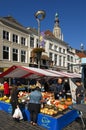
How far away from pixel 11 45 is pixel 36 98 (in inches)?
991

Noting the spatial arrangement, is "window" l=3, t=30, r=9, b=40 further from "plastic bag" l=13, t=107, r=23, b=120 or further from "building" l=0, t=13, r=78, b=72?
"plastic bag" l=13, t=107, r=23, b=120

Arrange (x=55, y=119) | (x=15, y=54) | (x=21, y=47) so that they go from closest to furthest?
(x=55, y=119)
(x=15, y=54)
(x=21, y=47)

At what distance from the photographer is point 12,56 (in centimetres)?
3331

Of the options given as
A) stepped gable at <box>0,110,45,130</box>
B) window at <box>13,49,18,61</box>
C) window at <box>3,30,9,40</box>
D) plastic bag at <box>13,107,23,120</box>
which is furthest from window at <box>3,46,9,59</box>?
plastic bag at <box>13,107,23,120</box>

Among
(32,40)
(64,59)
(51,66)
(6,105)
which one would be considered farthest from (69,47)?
(6,105)

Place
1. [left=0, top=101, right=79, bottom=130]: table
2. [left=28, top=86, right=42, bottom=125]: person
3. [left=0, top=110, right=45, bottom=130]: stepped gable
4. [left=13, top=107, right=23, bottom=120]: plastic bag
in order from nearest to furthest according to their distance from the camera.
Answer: [left=0, top=101, right=79, bottom=130]: table, [left=0, top=110, right=45, bottom=130]: stepped gable, [left=28, top=86, right=42, bottom=125]: person, [left=13, top=107, right=23, bottom=120]: plastic bag

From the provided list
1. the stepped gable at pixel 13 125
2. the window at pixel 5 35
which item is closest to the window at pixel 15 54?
the window at pixel 5 35

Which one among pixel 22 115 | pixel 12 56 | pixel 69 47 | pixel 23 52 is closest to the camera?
pixel 22 115

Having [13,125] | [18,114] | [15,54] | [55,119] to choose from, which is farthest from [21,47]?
[55,119]

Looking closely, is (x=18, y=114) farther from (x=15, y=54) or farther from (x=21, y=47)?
(x=21, y=47)

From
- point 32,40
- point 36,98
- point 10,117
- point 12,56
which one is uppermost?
point 32,40

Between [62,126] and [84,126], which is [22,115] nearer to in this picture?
[62,126]

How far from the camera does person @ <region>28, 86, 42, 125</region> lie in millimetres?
9109

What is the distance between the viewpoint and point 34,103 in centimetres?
914
